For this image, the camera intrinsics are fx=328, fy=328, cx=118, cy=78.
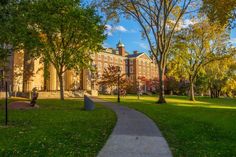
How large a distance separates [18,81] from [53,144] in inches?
1828

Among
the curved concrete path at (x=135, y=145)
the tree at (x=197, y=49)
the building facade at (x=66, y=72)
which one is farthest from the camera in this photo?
the building facade at (x=66, y=72)

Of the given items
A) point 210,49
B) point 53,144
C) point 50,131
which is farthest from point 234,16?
point 210,49

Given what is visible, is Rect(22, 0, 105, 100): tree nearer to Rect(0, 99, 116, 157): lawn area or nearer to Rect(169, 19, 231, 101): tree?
Rect(169, 19, 231, 101): tree

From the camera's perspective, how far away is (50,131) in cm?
1156

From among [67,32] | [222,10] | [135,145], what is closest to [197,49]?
[67,32]

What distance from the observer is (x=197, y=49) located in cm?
5181

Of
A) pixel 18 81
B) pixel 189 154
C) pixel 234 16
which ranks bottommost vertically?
pixel 189 154

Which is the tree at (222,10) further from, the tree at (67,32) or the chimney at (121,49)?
the chimney at (121,49)

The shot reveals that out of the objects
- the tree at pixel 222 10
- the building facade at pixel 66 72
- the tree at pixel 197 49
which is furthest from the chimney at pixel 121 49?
the tree at pixel 222 10

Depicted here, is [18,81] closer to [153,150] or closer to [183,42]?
[183,42]

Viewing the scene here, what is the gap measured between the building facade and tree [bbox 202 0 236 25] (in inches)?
681

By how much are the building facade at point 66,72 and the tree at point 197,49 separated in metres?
5.00

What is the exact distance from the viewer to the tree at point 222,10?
2409 cm

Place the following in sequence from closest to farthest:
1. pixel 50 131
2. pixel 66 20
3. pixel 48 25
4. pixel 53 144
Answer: pixel 53 144 < pixel 50 131 < pixel 48 25 < pixel 66 20
